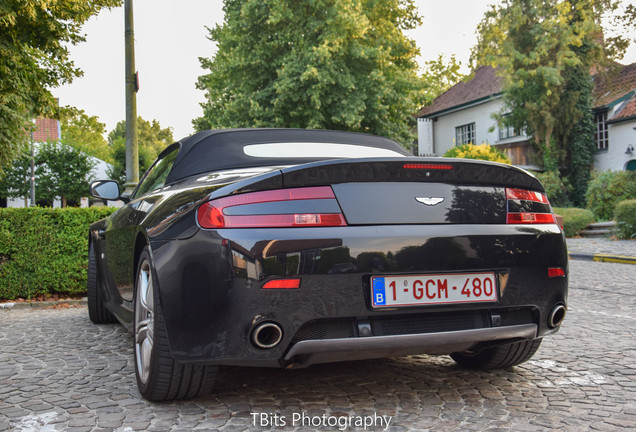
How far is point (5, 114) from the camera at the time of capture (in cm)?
1110

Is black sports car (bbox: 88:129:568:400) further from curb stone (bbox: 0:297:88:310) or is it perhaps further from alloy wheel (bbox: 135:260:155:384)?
curb stone (bbox: 0:297:88:310)

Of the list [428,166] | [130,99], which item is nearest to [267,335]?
[428,166]

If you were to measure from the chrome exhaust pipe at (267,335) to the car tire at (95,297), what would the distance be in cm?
332

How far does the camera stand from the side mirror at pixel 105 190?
4938 mm

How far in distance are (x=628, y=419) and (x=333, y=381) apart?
1513mm

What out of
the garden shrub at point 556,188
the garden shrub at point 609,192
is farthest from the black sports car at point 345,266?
the garden shrub at point 556,188

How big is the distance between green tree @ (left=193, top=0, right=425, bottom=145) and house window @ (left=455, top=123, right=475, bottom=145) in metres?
9.45

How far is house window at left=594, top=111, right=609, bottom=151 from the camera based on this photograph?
2691cm

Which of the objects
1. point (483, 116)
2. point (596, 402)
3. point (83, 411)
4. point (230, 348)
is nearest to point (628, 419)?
point (596, 402)

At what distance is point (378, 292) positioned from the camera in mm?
2697

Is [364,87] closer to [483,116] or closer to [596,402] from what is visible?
[483,116]

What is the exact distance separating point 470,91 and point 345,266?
3528cm

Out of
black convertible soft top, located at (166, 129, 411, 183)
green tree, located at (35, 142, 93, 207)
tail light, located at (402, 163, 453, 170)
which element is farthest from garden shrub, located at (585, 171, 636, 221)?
green tree, located at (35, 142, 93, 207)

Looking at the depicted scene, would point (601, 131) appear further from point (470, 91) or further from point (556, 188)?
point (470, 91)
